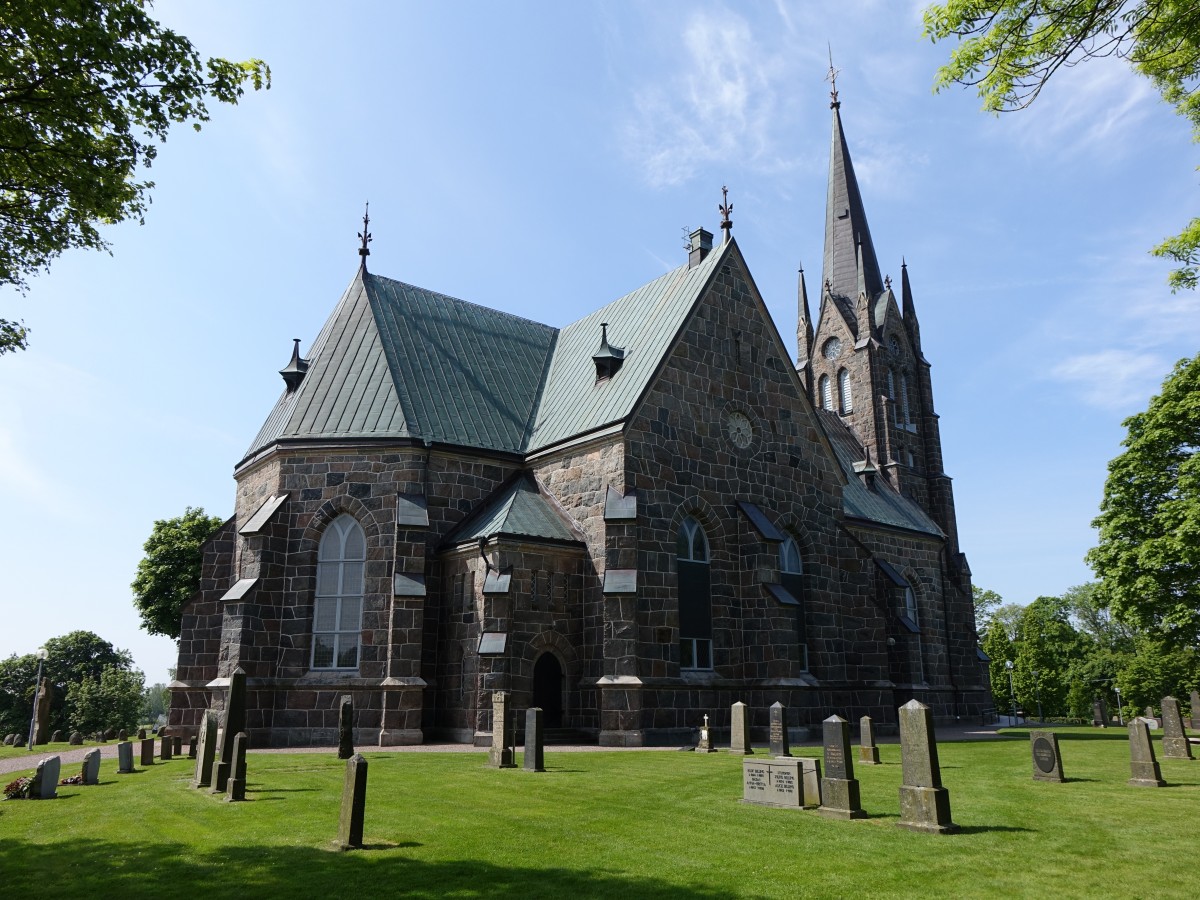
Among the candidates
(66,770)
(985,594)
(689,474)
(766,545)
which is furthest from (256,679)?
(985,594)

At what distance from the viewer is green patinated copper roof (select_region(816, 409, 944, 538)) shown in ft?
120

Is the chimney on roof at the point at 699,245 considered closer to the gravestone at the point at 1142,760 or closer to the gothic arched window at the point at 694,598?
the gothic arched window at the point at 694,598

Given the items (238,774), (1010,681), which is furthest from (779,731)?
(1010,681)

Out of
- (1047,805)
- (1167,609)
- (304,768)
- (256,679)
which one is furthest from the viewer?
(1167,609)

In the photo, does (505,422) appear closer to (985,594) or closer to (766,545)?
(766,545)

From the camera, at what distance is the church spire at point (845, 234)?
48531 millimetres

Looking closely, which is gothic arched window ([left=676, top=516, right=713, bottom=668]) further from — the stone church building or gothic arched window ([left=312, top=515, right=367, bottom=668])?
gothic arched window ([left=312, top=515, right=367, bottom=668])

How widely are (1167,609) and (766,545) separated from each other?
13.5 metres

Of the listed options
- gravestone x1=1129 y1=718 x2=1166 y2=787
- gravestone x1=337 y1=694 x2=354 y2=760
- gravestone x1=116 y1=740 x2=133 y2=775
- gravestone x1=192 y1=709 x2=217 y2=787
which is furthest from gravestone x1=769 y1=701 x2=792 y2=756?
gravestone x1=116 y1=740 x2=133 y2=775

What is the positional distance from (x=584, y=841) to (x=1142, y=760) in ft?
34.0

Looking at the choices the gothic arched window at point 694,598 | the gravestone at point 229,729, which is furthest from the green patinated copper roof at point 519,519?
the gravestone at point 229,729

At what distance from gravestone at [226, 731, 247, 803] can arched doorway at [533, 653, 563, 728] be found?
10948mm

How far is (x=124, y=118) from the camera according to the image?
10172 mm

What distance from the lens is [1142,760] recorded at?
1416 centimetres
